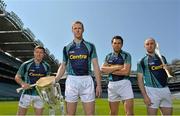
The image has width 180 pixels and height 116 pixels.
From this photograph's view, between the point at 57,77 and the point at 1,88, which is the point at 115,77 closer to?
the point at 57,77

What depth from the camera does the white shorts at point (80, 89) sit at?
27.0 ft

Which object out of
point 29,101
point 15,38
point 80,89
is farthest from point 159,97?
point 15,38

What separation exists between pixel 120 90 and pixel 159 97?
102cm

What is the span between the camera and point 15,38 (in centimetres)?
8688

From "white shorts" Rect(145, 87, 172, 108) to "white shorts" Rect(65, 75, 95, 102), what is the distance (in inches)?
67.1

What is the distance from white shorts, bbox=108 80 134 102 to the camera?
31.1 ft

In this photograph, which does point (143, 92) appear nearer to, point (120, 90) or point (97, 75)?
point (120, 90)

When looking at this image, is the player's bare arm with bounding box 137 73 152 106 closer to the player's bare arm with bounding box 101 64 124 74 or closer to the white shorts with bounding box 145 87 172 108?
the white shorts with bounding box 145 87 172 108

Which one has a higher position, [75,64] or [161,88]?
[75,64]

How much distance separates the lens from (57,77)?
857cm

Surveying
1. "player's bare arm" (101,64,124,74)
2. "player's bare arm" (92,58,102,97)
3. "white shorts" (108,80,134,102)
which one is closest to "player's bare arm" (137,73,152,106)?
"white shorts" (108,80,134,102)

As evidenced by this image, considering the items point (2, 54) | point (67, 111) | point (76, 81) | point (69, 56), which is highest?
point (2, 54)

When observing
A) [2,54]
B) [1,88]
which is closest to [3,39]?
[2,54]

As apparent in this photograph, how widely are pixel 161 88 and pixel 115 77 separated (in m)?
1.24
